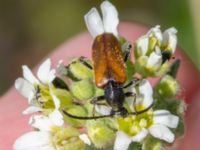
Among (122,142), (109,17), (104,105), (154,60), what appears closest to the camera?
(122,142)

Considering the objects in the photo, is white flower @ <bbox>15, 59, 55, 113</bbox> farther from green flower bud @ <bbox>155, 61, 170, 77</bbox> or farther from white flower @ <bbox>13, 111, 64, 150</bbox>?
green flower bud @ <bbox>155, 61, 170, 77</bbox>

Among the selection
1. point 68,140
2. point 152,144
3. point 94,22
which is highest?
point 94,22

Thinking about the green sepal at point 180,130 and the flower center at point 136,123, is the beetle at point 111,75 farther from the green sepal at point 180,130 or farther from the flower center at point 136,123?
the green sepal at point 180,130

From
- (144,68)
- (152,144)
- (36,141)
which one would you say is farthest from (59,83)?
(152,144)

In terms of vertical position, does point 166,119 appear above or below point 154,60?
below

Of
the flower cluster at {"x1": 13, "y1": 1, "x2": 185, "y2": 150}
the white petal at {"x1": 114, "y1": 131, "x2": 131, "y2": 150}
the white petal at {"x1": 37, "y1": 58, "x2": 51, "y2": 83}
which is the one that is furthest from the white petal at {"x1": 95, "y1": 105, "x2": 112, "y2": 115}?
the white petal at {"x1": 37, "y1": 58, "x2": 51, "y2": 83}

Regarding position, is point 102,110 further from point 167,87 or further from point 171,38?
point 171,38
